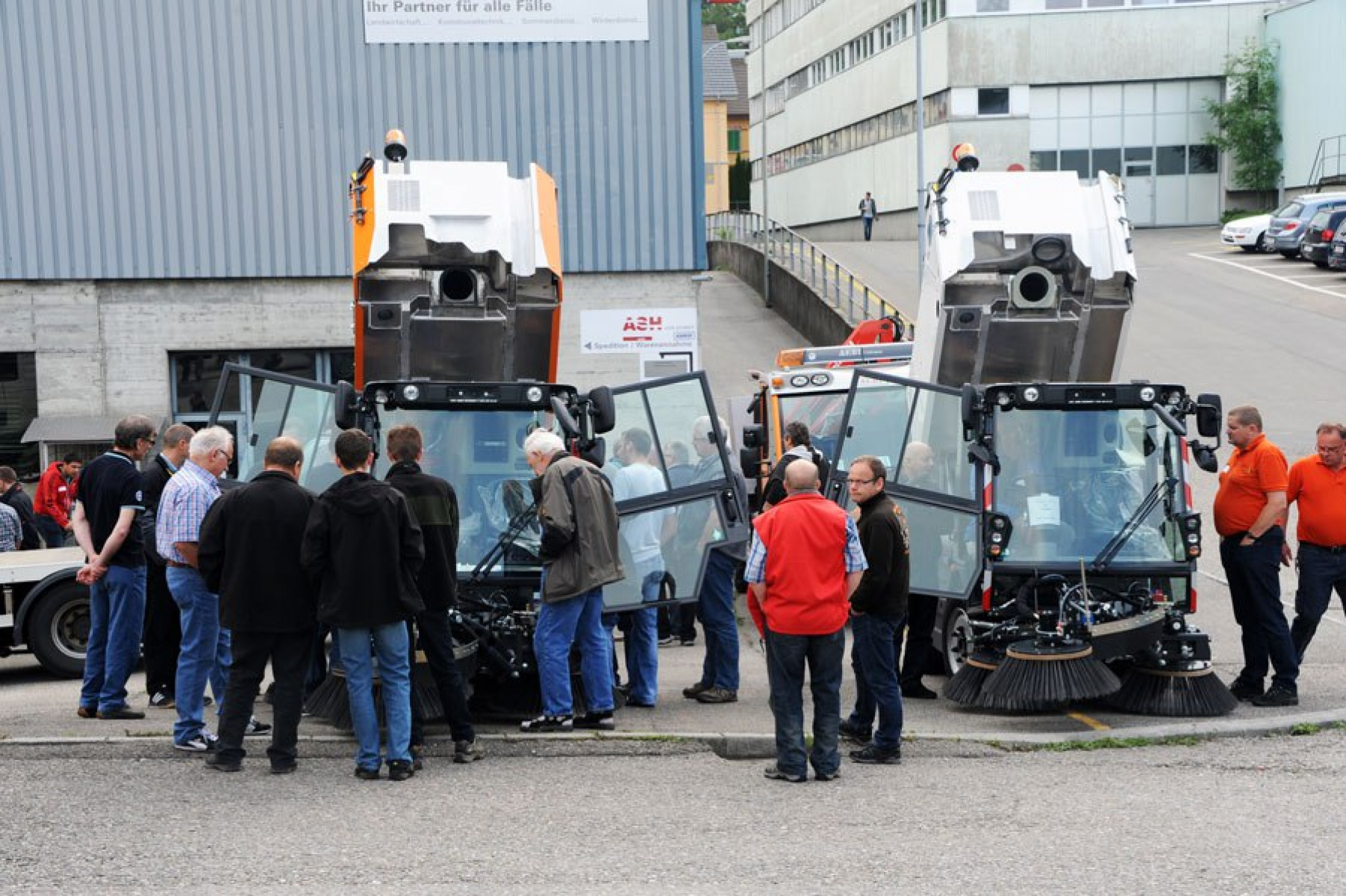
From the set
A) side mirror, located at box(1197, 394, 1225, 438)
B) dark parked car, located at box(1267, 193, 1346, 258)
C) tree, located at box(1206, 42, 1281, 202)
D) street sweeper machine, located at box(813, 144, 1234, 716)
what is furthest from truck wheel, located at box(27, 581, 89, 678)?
Answer: tree, located at box(1206, 42, 1281, 202)

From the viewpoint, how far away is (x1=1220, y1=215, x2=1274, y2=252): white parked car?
144 ft

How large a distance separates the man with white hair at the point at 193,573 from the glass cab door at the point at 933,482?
13.3ft

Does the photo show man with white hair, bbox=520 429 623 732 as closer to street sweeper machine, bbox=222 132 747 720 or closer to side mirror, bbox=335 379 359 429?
street sweeper machine, bbox=222 132 747 720

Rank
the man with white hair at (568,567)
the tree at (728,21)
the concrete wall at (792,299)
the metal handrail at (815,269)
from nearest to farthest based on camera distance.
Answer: the man with white hair at (568,567) < the metal handrail at (815,269) < the concrete wall at (792,299) < the tree at (728,21)

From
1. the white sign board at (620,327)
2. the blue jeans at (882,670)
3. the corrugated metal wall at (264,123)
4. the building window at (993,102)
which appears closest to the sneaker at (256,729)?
the blue jeans at (882,670)

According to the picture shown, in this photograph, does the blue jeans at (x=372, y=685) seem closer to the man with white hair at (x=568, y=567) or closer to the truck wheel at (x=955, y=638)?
the man with white hair at (x=568, y=567)

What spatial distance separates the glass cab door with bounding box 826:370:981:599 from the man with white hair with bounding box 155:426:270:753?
4058 millimetres

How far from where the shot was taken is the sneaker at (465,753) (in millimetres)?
9180

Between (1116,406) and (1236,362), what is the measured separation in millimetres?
20824

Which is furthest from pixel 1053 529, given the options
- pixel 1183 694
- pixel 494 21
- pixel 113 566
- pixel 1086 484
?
pixel 494 21

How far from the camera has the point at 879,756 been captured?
927 centimetres

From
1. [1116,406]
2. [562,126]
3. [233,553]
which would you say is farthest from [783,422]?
[562,126]

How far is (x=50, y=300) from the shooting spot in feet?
77.7

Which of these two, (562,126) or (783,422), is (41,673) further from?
(562,126)
